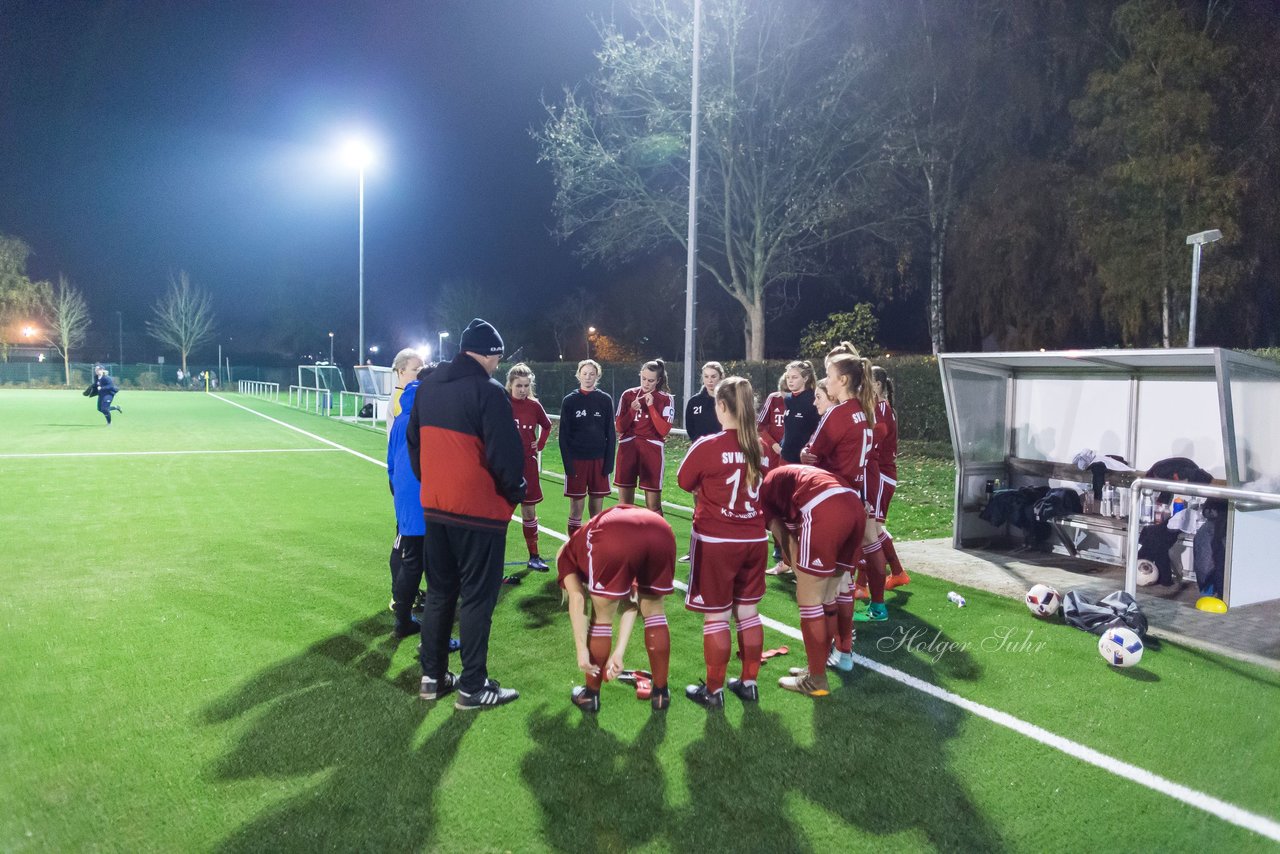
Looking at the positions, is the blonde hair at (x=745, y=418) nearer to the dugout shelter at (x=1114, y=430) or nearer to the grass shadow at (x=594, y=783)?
the grass shadow at (x=594, y=783)

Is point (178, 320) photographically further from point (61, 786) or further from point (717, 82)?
point (61, 786)

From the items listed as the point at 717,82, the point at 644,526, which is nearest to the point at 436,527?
the point at 644,526

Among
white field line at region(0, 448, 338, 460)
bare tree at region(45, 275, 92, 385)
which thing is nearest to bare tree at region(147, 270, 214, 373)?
bare tree at region(45, 275, 92, 385)

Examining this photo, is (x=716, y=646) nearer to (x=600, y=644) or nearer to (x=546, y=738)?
(x=600, y=644)

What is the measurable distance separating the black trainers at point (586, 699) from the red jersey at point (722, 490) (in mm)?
1078

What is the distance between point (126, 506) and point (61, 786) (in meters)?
7.85

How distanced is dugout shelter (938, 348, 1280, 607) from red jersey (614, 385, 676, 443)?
10.1ft

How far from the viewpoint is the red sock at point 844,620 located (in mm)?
4793

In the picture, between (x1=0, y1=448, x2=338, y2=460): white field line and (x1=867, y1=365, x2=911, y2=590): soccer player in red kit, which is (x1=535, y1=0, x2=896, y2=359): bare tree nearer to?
(x1=0, y1=448, x2=338, y2=460): white field line

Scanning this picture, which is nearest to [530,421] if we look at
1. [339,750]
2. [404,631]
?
[404,631]

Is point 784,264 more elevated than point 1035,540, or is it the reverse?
point 784,264

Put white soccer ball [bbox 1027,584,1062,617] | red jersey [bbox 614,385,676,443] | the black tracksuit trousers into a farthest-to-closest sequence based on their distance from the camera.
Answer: red jersey [bbox 614,385,676,443], white soccer ball [bbox 1027,584,1062,617], the black tracksuit trousers

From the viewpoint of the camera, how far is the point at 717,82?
2369cm
